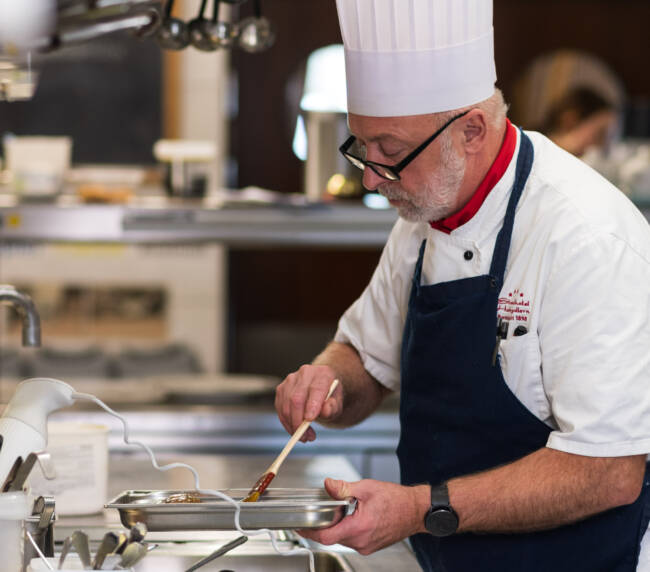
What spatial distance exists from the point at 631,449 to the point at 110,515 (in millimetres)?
994

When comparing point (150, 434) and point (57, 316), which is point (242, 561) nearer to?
point (150, 434)

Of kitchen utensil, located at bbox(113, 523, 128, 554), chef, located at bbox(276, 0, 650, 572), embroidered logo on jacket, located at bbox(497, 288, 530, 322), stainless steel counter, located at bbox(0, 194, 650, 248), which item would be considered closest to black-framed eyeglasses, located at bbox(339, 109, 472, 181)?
chef, located at bbox(276, 0, 650, 572)

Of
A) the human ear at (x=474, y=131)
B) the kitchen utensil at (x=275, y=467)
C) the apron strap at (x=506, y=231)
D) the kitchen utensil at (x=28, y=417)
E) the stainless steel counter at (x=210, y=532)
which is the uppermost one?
the human ear at (x=474, y=131)

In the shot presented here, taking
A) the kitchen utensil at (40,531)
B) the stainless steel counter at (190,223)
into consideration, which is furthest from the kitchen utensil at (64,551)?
the stainless steel counter at (190,223)

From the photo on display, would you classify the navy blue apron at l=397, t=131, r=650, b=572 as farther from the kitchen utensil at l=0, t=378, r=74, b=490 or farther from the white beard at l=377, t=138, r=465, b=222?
the kitchen utensil at l=0, t=378, r=74, b=490

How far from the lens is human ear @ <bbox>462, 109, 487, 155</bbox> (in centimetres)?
173

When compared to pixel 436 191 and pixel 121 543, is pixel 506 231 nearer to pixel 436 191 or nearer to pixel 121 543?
pixel 436 191

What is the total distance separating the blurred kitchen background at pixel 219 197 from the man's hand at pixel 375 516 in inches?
60.7

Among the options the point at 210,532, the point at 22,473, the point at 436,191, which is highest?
the point at 436,191

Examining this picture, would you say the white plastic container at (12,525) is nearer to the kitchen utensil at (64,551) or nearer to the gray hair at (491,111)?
the kitchen utensil at (64,551)

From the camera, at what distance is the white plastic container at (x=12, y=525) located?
1.31 meters

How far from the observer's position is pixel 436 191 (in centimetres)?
174

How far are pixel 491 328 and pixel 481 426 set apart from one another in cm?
17

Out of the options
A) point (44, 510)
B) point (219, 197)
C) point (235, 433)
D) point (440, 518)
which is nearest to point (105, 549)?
point (44, 510)
